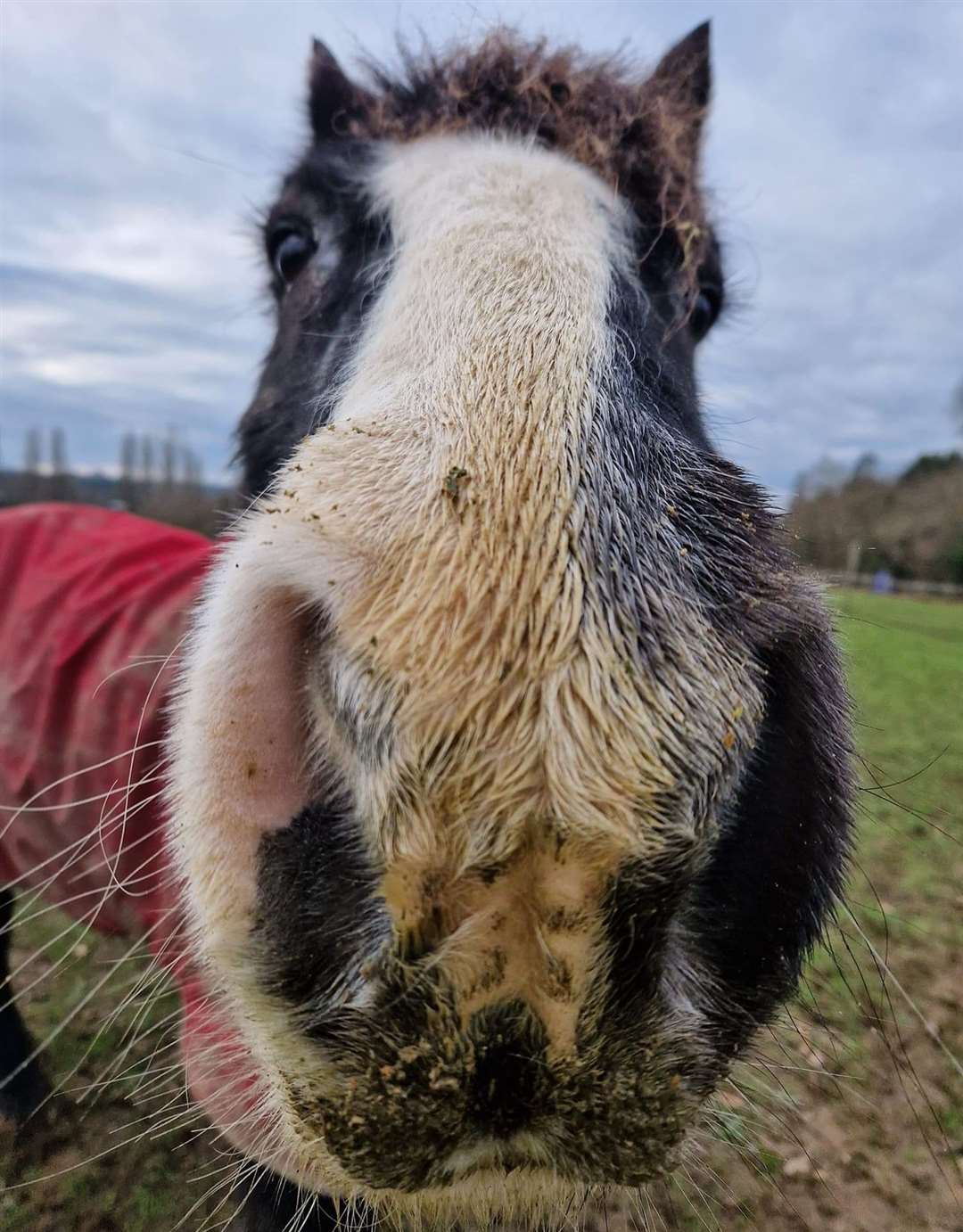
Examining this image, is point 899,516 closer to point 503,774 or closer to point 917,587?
point 917,587

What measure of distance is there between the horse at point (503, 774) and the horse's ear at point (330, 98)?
6.32ft

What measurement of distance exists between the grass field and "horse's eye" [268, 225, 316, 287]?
1.92 metres

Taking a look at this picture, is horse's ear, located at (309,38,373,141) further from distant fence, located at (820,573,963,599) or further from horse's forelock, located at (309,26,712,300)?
distant fence, located at (820,573,963,599)

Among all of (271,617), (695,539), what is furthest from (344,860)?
(695,539)

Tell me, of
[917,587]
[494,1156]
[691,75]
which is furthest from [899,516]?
[494,1156]

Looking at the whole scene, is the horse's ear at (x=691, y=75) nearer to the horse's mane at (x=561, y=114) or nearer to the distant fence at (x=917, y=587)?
the horse's mane at (x=561, y=114)

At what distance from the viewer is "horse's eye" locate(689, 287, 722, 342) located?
2.63m

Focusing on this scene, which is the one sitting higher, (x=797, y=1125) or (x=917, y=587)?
(x=917, y=587)

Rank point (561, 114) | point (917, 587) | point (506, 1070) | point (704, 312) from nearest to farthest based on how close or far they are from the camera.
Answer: point (506, 1070) → point (561, 114) → point (704, 312) → point (917, 587)

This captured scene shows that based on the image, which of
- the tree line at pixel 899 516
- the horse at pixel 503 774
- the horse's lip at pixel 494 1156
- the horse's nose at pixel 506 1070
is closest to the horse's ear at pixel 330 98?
the horse at pixel 503 774

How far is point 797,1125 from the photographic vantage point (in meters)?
3.10

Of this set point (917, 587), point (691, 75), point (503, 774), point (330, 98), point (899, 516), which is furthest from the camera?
point (917, 587)

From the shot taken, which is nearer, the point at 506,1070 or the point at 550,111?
the point at 506,1070

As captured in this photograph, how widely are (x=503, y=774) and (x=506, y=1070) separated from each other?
435mm
